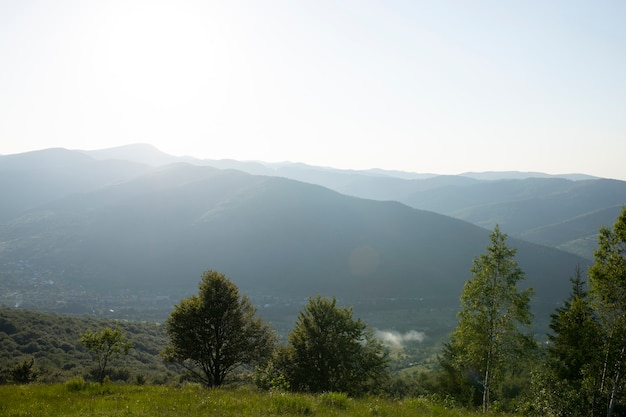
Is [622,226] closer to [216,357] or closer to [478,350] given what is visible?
[478,350]

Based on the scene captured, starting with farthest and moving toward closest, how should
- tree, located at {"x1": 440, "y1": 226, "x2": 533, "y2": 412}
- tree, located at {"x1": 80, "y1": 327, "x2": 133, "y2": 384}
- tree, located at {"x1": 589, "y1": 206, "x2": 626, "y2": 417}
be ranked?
tree, located at {"x1": 440, "y1": 226, "x2": 533, "y2": 412}, tree, located at {"x1": 80, "y1": 327, "x2": 133, "y2": 384}, tree, located at {"x1": 589, "y1": 206, "x2": 626, "y2": 417}

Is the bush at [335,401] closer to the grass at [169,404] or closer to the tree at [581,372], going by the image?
the grass at [169,404]

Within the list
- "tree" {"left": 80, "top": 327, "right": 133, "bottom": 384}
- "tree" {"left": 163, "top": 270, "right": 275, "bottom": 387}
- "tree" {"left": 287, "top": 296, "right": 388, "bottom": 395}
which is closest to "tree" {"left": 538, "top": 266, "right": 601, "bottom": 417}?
"tree" {"left": 287, "top": 296, "right": 388, "bottom": 395}

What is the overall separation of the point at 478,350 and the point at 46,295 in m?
189

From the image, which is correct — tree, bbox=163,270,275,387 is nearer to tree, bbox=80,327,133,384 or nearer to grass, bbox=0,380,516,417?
tree, bbox=80,327,133,384

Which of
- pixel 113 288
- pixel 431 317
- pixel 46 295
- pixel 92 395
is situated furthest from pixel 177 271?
pixel 92 395

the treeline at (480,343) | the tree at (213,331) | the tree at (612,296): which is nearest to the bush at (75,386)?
the treeline at (480,343)

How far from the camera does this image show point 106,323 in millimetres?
88125

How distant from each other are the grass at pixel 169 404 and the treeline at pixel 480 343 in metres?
3.64

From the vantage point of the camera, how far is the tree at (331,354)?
2653 cm

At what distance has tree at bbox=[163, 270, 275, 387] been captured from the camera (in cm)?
2333

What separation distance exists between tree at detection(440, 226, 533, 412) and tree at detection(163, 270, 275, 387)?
14627 mm

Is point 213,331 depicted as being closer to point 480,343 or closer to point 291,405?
point 291,405

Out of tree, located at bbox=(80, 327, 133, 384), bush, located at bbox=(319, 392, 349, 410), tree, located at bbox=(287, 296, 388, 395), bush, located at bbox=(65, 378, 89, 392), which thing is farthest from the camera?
tree, located at bbox=(287, 296, 388, 395)
